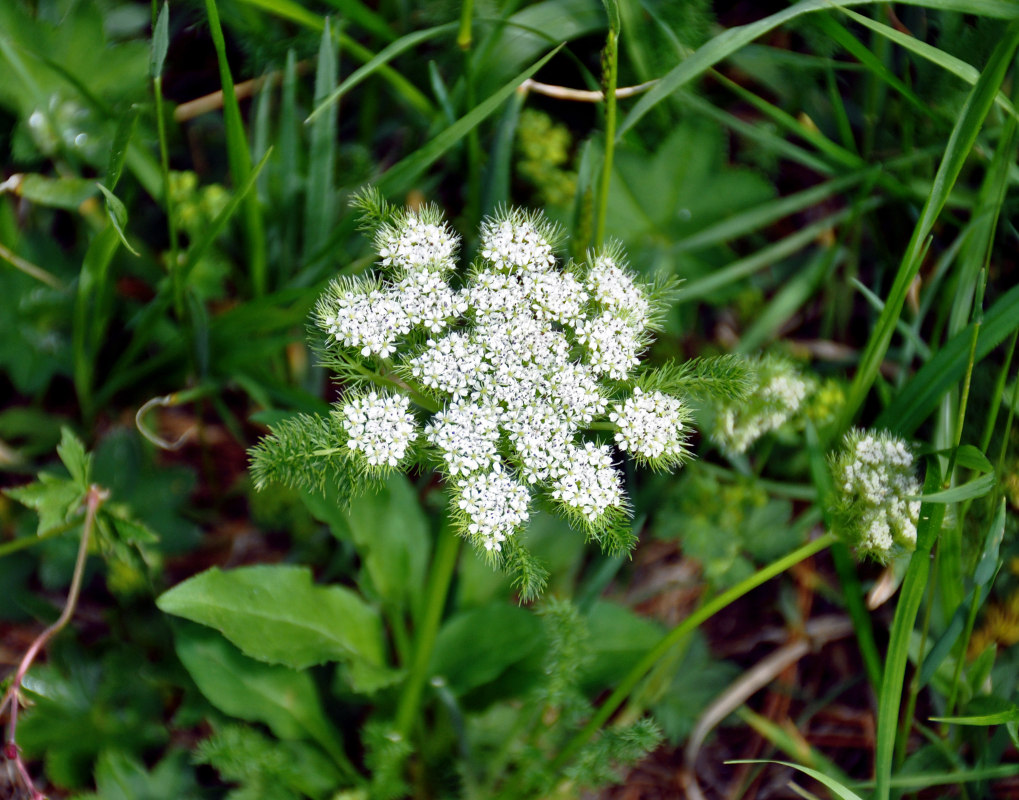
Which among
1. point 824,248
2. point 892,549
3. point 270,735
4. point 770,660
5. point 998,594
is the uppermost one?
point 824,248

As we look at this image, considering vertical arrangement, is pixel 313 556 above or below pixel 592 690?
above

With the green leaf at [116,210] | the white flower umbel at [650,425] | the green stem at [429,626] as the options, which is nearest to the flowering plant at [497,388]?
the white flower umbel at [650,425]

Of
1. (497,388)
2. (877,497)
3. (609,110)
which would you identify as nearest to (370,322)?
(497,388)

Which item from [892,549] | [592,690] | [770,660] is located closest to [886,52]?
[892,549]

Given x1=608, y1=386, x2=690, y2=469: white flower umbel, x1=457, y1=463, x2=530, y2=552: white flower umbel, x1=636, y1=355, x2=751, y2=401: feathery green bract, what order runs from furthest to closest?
1. x1=636, y1=355, x2=751, y2=401: feathery green bract
2. x1=608, y1=386, x2=690, y2=469: white flower umbel
3. x1=457, y1=463, x2=530, y2=552: white flower umbel

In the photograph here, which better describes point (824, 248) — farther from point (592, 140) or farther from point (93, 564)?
point (93, 564)

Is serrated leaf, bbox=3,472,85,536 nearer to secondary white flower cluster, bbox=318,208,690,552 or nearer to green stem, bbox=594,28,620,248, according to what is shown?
secondary white flower cluster, bbox=318,208,690,552

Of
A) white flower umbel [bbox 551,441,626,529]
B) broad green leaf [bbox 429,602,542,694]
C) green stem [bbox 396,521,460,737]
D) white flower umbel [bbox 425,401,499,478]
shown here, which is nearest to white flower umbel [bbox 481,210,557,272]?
white flower umbel [bbox 425,401,499,478]
